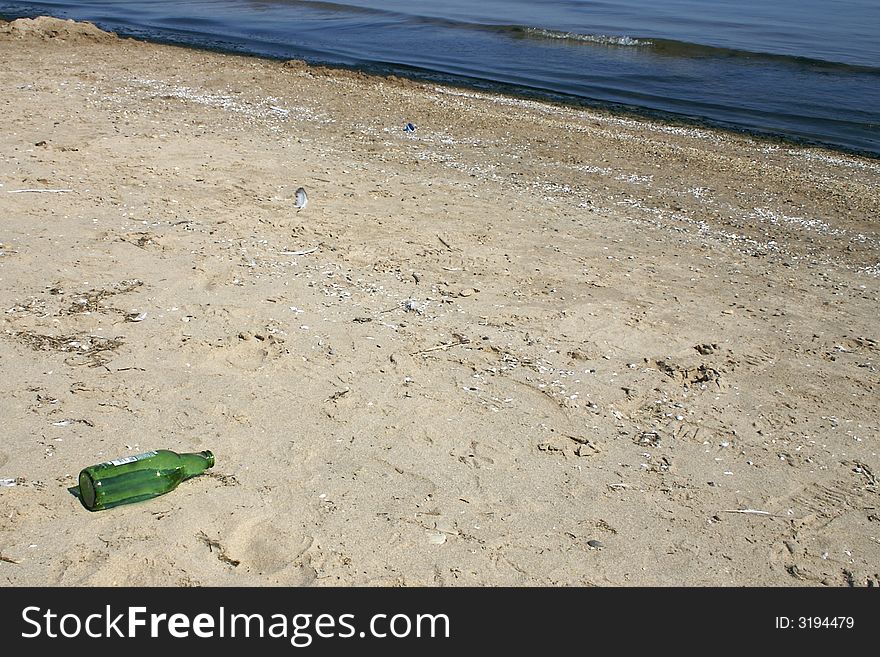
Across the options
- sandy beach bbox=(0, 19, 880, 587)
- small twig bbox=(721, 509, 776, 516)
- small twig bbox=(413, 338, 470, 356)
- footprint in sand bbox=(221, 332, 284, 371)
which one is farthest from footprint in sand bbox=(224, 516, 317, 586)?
small twig bbox=(721, 509, 776, 516)

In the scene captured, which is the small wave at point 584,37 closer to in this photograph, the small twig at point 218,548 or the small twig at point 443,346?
the small twig at point 443,346

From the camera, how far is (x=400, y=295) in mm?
5660

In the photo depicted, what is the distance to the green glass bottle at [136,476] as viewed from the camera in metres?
3.41

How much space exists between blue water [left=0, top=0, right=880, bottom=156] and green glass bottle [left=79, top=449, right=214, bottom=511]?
12774 mm

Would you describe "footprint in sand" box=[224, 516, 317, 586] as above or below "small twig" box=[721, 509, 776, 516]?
above

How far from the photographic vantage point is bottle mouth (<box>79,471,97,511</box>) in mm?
3387

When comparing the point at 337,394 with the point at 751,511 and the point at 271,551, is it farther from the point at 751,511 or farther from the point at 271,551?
the point at 751,511

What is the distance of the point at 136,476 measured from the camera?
3.54 meters

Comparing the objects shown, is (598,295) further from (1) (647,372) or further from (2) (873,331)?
(2) (873,331)

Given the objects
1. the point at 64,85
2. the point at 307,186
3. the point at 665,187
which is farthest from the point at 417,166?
the point at 64,85

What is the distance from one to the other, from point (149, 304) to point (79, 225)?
1582 millimetres

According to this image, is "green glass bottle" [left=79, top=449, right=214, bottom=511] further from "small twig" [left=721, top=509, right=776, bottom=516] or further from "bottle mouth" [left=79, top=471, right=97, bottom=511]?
"small twig" [left=721, top=509, right=776, bottom=516]

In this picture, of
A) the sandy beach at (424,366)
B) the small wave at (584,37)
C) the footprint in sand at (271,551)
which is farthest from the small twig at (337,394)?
the small wave at (584,37)

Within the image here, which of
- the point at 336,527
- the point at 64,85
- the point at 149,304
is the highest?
the point at 64,85
